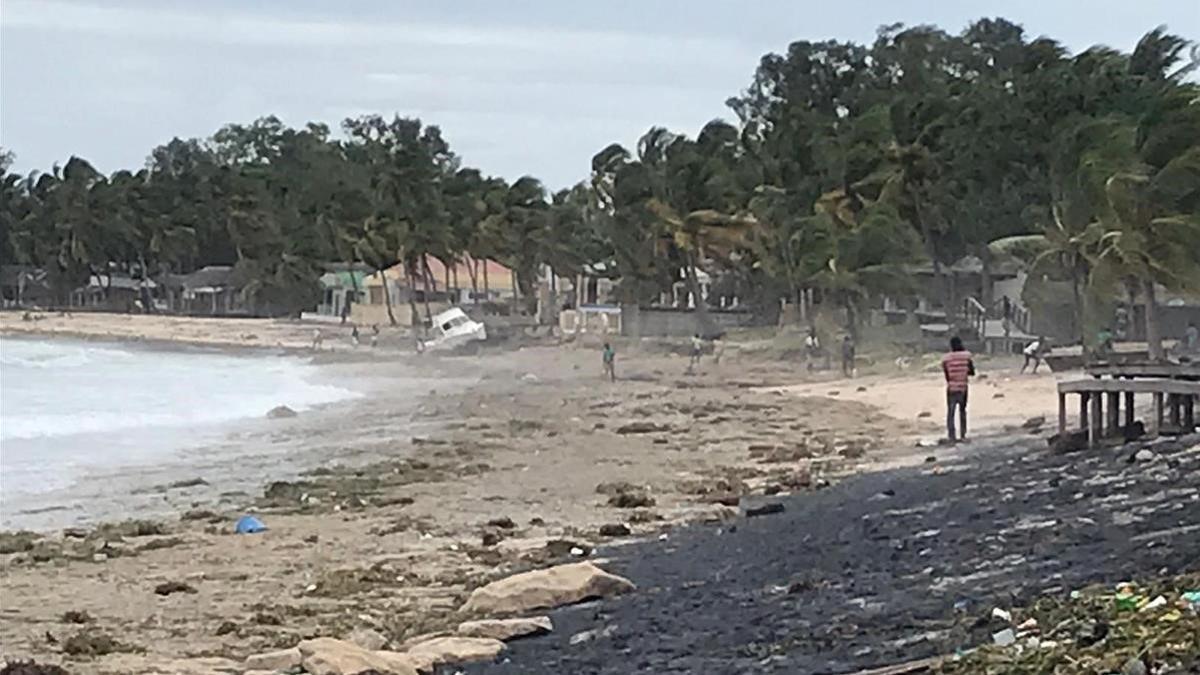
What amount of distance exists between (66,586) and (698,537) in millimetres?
5757

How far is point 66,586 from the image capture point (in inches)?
616

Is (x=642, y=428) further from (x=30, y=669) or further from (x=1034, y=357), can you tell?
(x=30, y=669)

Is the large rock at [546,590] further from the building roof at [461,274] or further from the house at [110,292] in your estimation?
the house at [110,292]

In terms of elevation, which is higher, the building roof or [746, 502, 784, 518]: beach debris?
the building roof

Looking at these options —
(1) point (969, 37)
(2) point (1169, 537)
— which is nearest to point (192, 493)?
(2) point (1169, 537)

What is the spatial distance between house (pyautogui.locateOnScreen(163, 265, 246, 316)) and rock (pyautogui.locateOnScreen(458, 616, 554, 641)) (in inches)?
3688

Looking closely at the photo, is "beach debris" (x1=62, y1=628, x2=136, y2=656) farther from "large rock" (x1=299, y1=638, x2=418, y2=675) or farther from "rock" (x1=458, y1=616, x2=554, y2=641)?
"rock" (x1=458, y1=616, x2=554, y2=641)

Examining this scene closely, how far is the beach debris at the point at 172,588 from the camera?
49.1 ft

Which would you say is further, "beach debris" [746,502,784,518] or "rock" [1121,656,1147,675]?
"beach debris" [746,502,784,518]

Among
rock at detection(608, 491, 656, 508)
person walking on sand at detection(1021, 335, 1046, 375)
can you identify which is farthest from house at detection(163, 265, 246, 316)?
rock at detection(608, 491, 656, 508)

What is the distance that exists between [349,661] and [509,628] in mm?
1558

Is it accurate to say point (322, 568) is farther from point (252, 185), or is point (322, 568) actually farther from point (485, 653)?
point (252, 185)

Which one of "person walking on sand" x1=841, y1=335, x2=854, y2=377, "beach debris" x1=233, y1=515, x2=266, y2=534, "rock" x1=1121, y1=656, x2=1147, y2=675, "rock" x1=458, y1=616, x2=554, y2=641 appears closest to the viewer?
"rock" x1=1121, y1=656, x2=1147, y2=675

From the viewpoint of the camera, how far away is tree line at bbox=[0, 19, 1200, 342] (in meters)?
35.7
